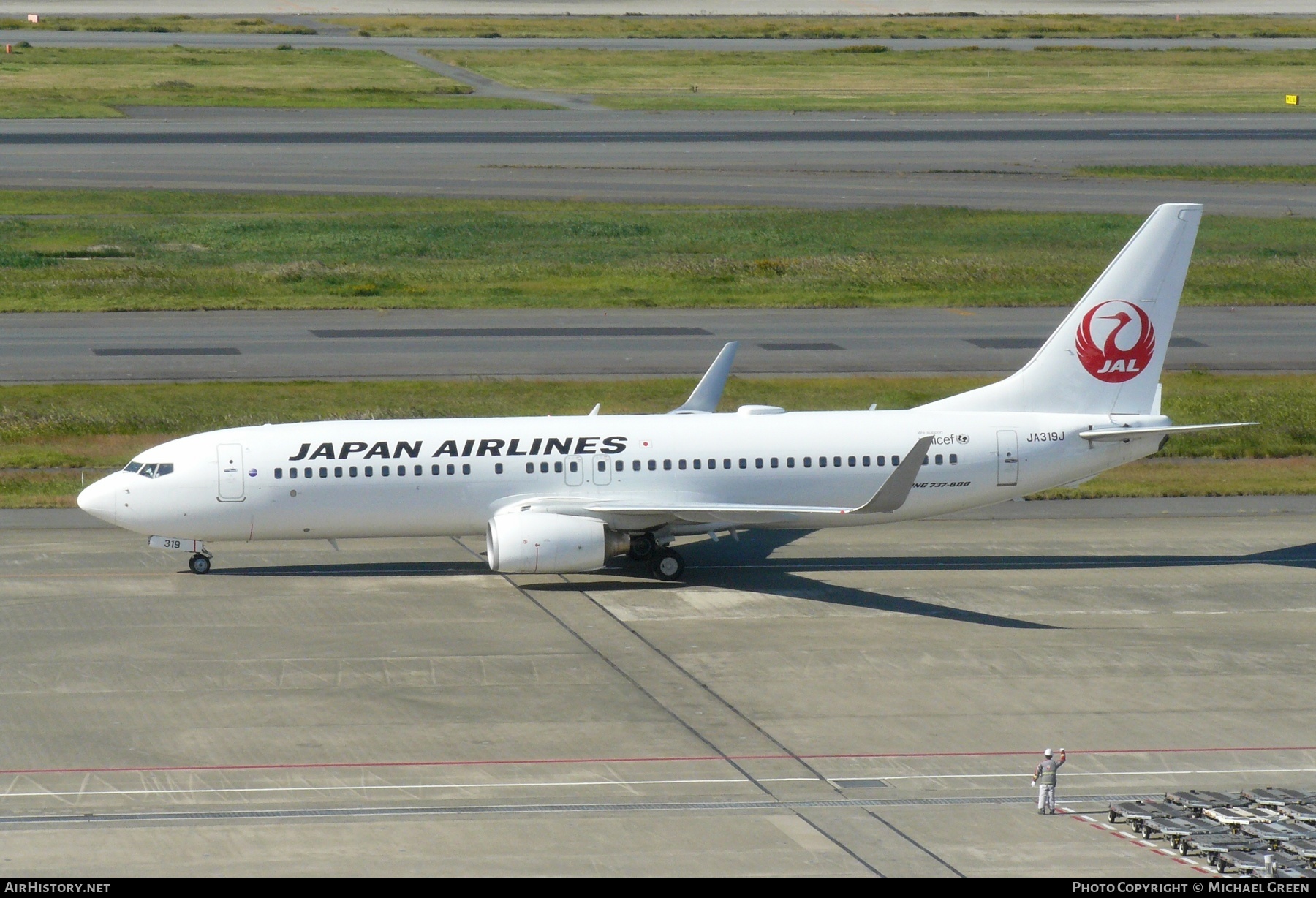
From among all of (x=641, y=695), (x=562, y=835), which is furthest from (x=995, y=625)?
(x=562, y=835)

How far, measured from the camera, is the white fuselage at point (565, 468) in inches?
1575

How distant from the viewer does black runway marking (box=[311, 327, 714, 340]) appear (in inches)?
2704

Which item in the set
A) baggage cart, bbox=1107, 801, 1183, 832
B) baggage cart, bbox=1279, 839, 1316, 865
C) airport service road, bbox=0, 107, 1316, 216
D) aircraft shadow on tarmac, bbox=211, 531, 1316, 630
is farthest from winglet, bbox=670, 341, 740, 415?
airport service road, bbox=0, 107, 1316, 216

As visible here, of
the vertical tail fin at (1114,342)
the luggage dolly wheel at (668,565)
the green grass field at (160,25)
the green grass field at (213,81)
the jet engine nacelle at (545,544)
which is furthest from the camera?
the green grass field at (160,25)

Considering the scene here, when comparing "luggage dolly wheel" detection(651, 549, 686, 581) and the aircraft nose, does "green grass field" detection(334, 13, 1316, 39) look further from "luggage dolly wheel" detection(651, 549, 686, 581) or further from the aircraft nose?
the aircraft nose

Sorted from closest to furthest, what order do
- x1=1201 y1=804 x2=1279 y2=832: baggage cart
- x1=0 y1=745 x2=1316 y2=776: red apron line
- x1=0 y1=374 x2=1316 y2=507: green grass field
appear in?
x1=1201 y1=804 x2=1279 y2=832: baggage cart → x1=0 y1=745 x2=1316 y2=776: red apron line → x1=0 y1=374 x2=1316 y2=507: green grass field

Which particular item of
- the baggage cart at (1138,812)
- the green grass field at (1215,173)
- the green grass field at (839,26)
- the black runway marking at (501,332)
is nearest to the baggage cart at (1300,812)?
the baggage cart at (1138,812)

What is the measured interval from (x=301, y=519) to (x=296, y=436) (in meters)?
1.98

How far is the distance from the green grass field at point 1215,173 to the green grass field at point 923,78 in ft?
87.8

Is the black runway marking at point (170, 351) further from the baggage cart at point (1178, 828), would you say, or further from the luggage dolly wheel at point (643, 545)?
the baggage cart at point (1178, 828)

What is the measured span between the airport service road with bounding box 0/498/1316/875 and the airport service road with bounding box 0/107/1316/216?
5497cm

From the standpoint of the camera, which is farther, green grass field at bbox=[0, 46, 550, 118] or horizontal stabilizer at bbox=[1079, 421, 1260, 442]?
green grass field at bbox=[0, 46, 550, 118]

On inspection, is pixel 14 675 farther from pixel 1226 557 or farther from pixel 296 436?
pixel 1226 557

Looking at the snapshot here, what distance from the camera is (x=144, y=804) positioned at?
26.2 meters
